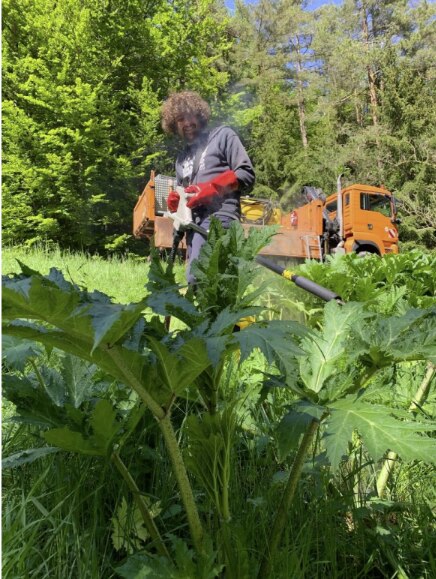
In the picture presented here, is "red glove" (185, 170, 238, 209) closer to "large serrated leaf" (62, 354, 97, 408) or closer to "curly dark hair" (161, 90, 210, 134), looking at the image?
"curly dark hair" (161, 90, 210, 134)

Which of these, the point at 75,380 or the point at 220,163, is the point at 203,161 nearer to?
the point at 220,163

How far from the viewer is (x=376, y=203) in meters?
10.9

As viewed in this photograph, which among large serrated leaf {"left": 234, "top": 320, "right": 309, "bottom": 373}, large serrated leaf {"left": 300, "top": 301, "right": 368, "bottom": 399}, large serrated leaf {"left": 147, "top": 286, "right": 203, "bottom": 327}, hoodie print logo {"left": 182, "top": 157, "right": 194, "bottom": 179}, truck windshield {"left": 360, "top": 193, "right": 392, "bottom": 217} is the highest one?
hoodie print logo {"left": 182, "top": 157, "right": 194, "bottom": 179}

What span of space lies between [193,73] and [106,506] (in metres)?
15.0

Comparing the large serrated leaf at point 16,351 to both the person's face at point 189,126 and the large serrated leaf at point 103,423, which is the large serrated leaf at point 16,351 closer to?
the large serrated leaf at point 103,423

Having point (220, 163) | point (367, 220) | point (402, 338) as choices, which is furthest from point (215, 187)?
point (367, 220)

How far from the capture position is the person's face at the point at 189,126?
3.06 meters

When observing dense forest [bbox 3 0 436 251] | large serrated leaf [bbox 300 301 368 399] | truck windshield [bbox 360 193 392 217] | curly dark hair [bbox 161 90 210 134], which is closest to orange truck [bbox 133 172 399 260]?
truck windshield [bbox 360 193 392 217]

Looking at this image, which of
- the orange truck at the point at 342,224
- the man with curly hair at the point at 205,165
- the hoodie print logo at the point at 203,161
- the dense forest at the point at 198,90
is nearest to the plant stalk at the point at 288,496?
the man with curly hair at the point at 205,165

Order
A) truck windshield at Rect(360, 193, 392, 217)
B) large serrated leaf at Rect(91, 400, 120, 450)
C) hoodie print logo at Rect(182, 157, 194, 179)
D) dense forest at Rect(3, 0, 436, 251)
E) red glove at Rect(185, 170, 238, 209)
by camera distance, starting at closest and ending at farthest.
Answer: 1. large serrated leaf at Rect(91, 400, 120, 450)
2. red glove at Rect(185, 170, 238, 209)
3. hoodie print logo at Rect(182, 157, 194, 179)
4. truck windshield at Rect(360, 193, 392, 217)
5. dense forest at Rect(3, 0, 436, 251)

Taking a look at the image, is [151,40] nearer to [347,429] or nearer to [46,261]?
[46,261]

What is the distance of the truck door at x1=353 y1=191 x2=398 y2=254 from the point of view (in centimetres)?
1059

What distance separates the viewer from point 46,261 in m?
6.63

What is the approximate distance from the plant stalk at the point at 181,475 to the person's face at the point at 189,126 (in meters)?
2.74
